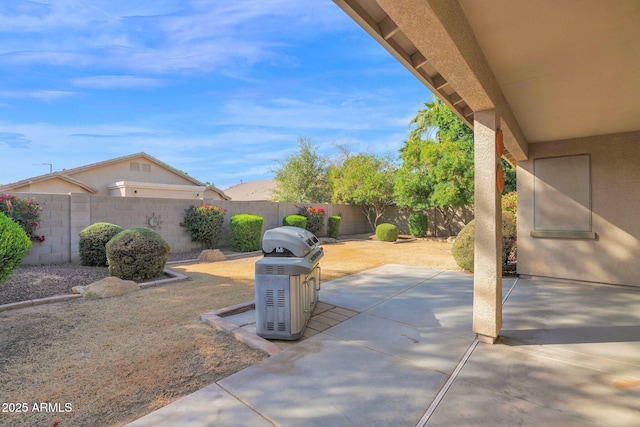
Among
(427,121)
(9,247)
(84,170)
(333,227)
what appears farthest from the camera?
(427,121)

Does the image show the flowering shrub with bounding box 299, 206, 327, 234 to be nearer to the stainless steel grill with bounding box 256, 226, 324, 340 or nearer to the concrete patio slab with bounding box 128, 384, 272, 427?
the stainless steel grill with bounding box 256, 226, 324, 340

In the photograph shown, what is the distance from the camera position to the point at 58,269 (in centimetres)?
604

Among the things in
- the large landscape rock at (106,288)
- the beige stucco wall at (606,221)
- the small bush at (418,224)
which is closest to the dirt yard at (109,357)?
the large landscape rock at (106,288)

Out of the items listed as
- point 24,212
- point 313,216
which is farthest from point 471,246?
point 24,212

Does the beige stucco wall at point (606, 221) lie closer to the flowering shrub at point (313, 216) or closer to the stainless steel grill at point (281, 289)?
the stainless steel grill at point (281, 289)

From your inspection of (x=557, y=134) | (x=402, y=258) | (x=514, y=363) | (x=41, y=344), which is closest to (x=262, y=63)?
(x=402, y=258)

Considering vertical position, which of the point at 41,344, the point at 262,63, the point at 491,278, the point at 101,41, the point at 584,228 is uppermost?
the point at 262,63

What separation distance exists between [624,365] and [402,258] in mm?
6240

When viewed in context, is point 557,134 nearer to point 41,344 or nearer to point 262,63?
point 41,344

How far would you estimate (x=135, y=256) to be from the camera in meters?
5.61

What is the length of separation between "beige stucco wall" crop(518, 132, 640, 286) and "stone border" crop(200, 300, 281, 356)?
18.6 ft

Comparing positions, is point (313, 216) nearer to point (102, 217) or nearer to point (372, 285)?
point (102, 217)

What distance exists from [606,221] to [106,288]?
28.7ft

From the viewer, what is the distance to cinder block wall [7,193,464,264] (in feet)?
21.9
